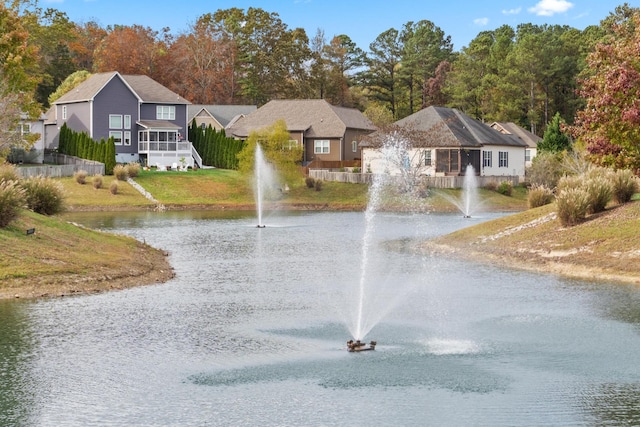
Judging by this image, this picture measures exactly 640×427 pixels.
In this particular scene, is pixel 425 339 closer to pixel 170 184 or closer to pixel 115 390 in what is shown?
pixel 115 390

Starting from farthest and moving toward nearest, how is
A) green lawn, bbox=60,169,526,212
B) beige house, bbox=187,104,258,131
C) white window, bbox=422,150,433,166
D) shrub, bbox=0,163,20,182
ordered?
beige house, bbox=187,104,258,131, white window, bbox=422,150,433,166, green lawn, bbox=60,169,526,212, shrub, bbox=0,163,20,182

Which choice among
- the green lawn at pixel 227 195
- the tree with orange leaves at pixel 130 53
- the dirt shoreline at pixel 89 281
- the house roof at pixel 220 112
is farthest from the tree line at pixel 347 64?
the dirt shoreline at pixel 89 281

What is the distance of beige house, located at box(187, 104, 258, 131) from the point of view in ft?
412

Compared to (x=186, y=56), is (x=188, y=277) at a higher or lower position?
lower

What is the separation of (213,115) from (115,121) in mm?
25178

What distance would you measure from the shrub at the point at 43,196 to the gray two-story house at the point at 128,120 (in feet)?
190

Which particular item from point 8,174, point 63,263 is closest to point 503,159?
point 8,174

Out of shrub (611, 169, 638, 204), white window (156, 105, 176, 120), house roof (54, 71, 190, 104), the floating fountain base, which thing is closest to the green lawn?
white window (156, 105, 176, 120)

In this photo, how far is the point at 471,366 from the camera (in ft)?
71.7

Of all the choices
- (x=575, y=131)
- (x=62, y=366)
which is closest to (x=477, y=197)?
(x=575, y=131)

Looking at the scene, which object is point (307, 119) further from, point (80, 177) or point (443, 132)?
point (80, 177)

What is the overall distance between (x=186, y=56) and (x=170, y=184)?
6362 cm

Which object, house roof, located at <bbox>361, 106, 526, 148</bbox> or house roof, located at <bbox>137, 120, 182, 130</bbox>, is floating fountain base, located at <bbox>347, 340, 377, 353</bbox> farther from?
house roof, located at <bbox>137, 120, 182, 130</bbox>

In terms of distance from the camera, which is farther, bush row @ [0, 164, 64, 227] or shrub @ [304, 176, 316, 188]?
shrub @ [304, 176, 316, 188]
